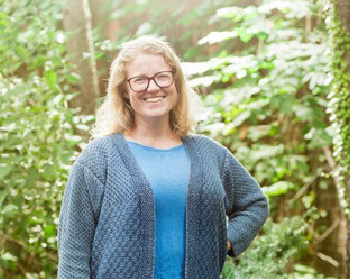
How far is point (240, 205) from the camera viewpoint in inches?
75.3

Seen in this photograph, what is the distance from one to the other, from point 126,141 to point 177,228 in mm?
330

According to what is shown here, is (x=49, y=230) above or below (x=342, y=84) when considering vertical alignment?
below

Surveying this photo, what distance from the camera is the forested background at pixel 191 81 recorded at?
11.9 feet

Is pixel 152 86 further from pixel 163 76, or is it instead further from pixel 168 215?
pixel 168 215

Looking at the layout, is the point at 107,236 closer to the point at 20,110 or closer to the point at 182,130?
the point at 182,130

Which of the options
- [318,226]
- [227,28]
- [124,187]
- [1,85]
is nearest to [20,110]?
[1,85]

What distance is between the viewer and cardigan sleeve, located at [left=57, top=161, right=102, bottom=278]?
5.23ft

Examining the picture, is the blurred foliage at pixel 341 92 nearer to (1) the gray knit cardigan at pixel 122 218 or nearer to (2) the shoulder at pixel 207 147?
(2) the shoulder at pixel 207 147

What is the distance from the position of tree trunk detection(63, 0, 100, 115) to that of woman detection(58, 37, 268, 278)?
7.39 feet

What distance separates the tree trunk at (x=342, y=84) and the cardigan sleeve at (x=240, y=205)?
181 cm

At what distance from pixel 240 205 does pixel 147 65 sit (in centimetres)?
62

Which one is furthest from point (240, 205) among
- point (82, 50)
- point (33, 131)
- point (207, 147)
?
point (82, 50)

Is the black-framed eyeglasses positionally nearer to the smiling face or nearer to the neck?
the smiling face

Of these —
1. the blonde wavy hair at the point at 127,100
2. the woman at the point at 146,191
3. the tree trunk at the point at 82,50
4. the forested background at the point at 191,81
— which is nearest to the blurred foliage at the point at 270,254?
the forested background at the point at 191,81
